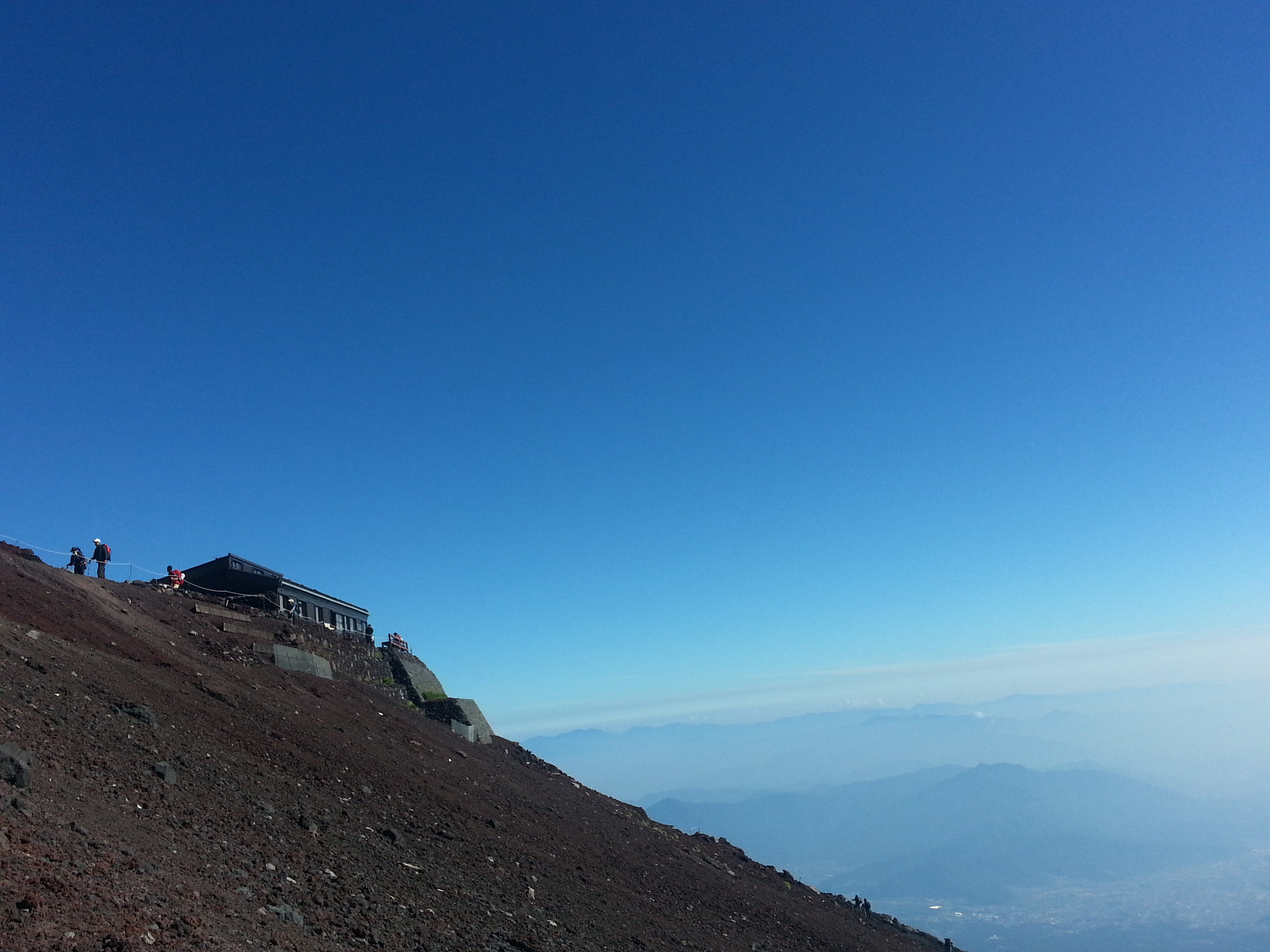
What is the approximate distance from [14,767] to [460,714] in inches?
936

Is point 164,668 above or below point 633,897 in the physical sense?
above

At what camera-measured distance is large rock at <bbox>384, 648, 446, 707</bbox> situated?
116ft

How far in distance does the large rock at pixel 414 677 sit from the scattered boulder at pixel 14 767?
23650mm

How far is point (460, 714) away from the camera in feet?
111

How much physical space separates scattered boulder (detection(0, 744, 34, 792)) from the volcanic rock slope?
27mm

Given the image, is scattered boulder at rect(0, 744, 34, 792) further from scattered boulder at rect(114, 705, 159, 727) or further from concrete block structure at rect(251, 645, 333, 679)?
concrete block structure at rect(251, 645, 333, 679)

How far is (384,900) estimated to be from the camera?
1288 cm

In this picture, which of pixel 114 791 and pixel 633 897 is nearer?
pixel 114 791

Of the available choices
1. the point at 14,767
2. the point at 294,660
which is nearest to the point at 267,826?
the point at 14,767

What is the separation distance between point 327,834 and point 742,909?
14804mm

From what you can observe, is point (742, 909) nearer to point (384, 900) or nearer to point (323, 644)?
point (384, 900)

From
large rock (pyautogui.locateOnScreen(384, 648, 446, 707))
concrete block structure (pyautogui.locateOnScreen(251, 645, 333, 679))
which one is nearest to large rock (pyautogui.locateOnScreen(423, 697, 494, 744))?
large rock (pyautogui.locateOnScreen(384, 648, 446, 707))

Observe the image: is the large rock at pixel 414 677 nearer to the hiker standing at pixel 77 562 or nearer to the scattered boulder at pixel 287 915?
the hiker standing at pixel 77 562

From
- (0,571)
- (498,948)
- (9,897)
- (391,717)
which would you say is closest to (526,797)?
(391,717)
